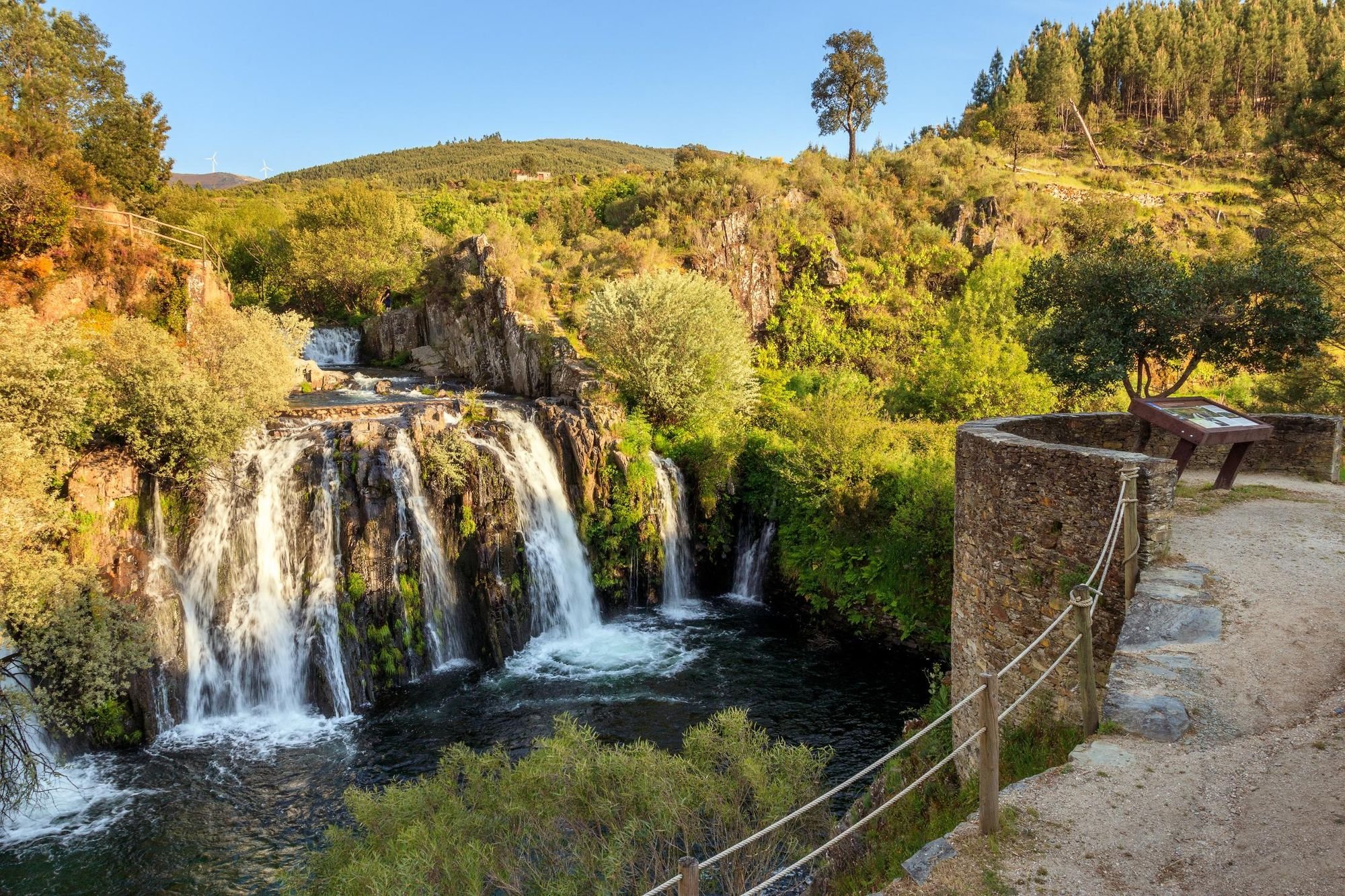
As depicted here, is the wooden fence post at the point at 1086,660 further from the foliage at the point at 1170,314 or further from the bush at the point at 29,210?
the bush at the point at 29,210

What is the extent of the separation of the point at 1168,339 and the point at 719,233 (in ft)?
67.8

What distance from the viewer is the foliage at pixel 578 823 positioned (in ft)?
22.4

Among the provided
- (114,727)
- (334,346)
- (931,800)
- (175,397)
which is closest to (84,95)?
(334,346)

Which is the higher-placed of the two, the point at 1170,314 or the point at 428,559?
the point at 1170,314

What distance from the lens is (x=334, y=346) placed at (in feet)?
103

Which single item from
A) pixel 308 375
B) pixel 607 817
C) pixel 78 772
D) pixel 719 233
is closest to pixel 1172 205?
pixel 719 233

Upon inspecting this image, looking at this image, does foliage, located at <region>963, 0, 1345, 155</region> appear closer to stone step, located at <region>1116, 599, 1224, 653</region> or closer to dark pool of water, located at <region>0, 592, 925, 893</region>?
dark pool of water, located at <region>0, 592, 925, 893</region>

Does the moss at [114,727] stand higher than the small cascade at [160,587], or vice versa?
the small cascade at [160,587]

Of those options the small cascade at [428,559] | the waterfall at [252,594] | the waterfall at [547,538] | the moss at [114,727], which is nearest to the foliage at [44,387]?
the waterfall at [252,594]

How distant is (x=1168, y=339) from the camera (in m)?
13.5

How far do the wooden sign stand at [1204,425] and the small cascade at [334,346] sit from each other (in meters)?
28.4

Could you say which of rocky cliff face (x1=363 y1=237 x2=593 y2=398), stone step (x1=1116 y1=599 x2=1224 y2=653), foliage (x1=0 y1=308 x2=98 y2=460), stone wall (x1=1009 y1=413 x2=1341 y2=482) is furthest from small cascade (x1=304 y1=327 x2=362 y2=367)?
stone step (x1=1116 y1=599 x2=1224 y2=653)

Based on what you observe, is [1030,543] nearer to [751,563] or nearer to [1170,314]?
[1170,314]

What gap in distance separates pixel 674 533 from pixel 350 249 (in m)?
24.2
